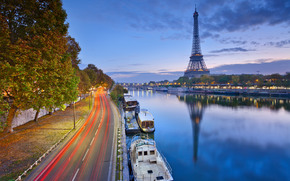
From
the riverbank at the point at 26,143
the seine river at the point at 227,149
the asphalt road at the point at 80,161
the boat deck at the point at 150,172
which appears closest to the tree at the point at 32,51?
the riverbank at the point at 26,143

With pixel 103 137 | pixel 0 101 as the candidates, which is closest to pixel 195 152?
pixel 103 137

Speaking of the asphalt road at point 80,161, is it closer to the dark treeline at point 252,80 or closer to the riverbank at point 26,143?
the riverbank at point 26,143

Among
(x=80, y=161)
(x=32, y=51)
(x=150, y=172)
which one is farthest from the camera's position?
(x=32, y=51)

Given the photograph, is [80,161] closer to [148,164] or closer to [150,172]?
[148,164]

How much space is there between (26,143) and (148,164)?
17.2 meters

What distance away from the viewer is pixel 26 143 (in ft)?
70.5

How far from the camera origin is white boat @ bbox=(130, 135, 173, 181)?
16344mm

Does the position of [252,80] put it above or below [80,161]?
above

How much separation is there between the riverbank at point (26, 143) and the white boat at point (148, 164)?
11.3 meters

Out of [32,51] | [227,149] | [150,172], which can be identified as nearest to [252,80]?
[227,149]

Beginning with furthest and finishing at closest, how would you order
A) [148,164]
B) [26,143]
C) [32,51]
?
[26,143], [32,51], [148,164]

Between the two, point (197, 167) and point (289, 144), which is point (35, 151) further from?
point (289, 144)

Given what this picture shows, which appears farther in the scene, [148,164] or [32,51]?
[32,51]

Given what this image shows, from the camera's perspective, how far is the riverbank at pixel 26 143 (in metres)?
15.7
